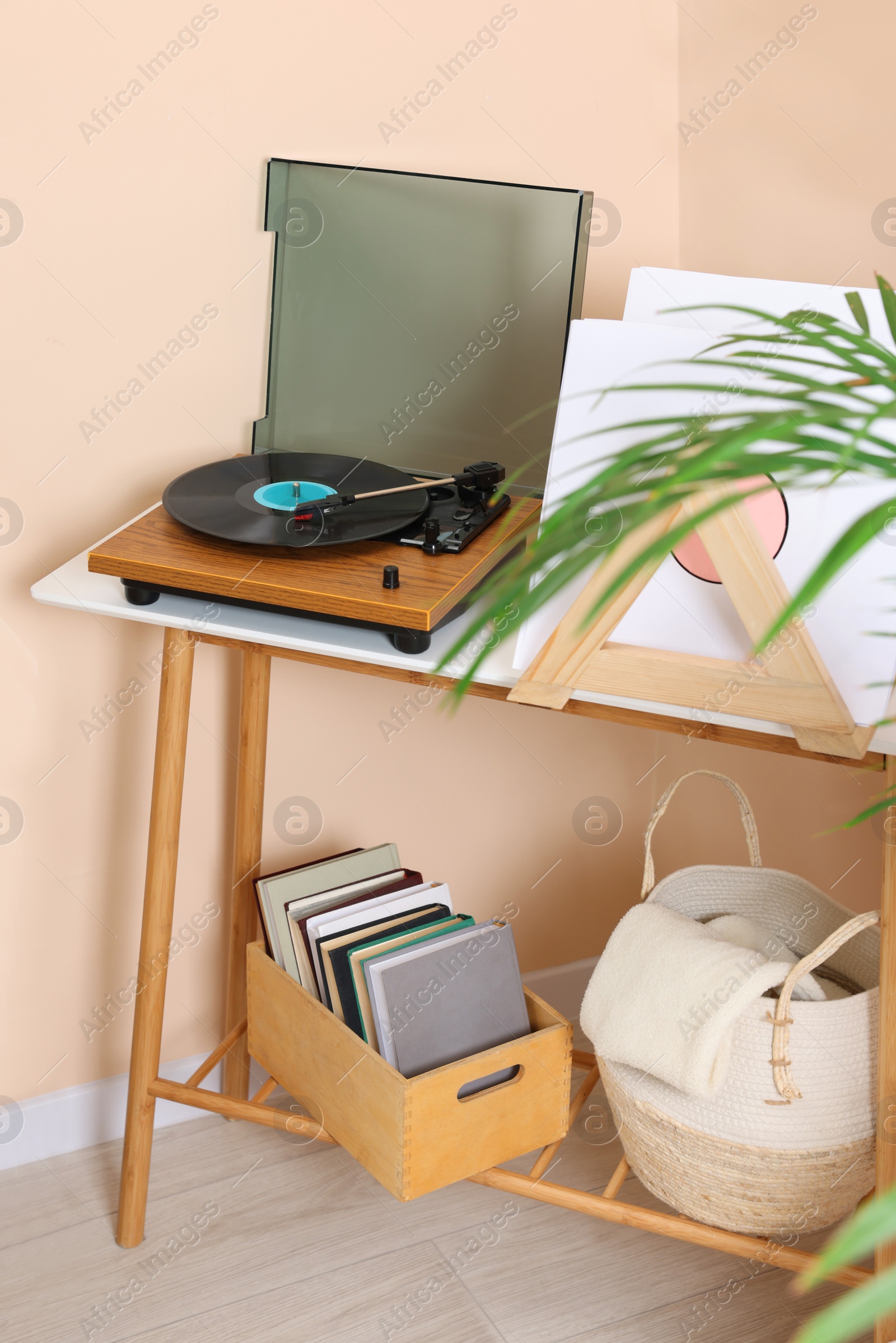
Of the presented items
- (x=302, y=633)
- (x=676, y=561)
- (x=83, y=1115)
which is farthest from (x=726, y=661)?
(x=83, y=1115)

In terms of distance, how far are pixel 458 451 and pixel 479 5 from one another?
55cm

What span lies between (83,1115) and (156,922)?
1.48 ft

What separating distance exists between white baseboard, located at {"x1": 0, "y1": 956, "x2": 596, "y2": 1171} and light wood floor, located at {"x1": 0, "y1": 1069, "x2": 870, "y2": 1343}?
22 mm

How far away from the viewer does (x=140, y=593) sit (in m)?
1.20

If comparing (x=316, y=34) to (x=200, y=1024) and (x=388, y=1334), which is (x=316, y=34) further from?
(x=388, y=1334)

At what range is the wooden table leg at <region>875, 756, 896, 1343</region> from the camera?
1.07 meters

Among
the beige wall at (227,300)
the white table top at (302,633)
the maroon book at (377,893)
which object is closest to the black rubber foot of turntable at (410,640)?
the white table top at (302,633)

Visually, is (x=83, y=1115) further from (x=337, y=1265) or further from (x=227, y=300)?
(x=227, y=300)

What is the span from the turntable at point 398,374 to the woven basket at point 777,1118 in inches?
17.4

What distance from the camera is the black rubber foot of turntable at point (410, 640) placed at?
1100 millimetres

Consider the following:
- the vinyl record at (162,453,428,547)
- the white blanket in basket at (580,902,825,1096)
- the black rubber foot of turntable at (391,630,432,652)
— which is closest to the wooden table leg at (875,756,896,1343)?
the white blanket in basket at (580,902,825,1096)

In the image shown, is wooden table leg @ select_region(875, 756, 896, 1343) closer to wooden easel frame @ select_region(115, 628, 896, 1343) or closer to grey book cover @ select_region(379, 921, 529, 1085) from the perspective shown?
wooden easel frame @ select_region(115, 628, 896, 1343)

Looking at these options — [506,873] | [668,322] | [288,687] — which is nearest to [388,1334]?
[506,873]

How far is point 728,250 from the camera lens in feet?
5.16
